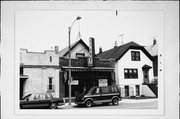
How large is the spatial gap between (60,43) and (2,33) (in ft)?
3.06

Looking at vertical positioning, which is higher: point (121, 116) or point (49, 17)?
point (49, 17)

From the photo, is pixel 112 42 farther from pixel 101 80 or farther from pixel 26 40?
pixel 26 40

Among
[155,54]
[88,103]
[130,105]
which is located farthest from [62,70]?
[155,54]

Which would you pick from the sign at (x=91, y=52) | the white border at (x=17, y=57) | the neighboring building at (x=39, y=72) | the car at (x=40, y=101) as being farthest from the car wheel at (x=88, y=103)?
the sign at (x=91, y=52)

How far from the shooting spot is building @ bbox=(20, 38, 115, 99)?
4426 millimetres

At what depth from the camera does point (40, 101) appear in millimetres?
4434

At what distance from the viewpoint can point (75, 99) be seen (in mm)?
4488

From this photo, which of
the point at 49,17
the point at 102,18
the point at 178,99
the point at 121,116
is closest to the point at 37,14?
the point at 49,17

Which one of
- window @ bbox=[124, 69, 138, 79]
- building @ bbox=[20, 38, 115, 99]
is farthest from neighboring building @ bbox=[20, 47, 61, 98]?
window @ bbox=[124, 69, 138, 79]

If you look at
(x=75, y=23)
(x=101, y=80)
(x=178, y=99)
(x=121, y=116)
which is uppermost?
(x=75, y=23)

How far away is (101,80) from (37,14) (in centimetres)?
149

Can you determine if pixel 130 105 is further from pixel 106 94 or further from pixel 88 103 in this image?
pixel 88 103

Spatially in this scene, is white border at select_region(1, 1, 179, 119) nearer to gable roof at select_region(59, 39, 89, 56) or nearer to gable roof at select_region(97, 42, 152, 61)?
gable roof at select_region(97, 42, 152, 61)

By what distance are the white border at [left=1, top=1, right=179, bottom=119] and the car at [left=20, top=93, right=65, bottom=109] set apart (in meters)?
0.08
